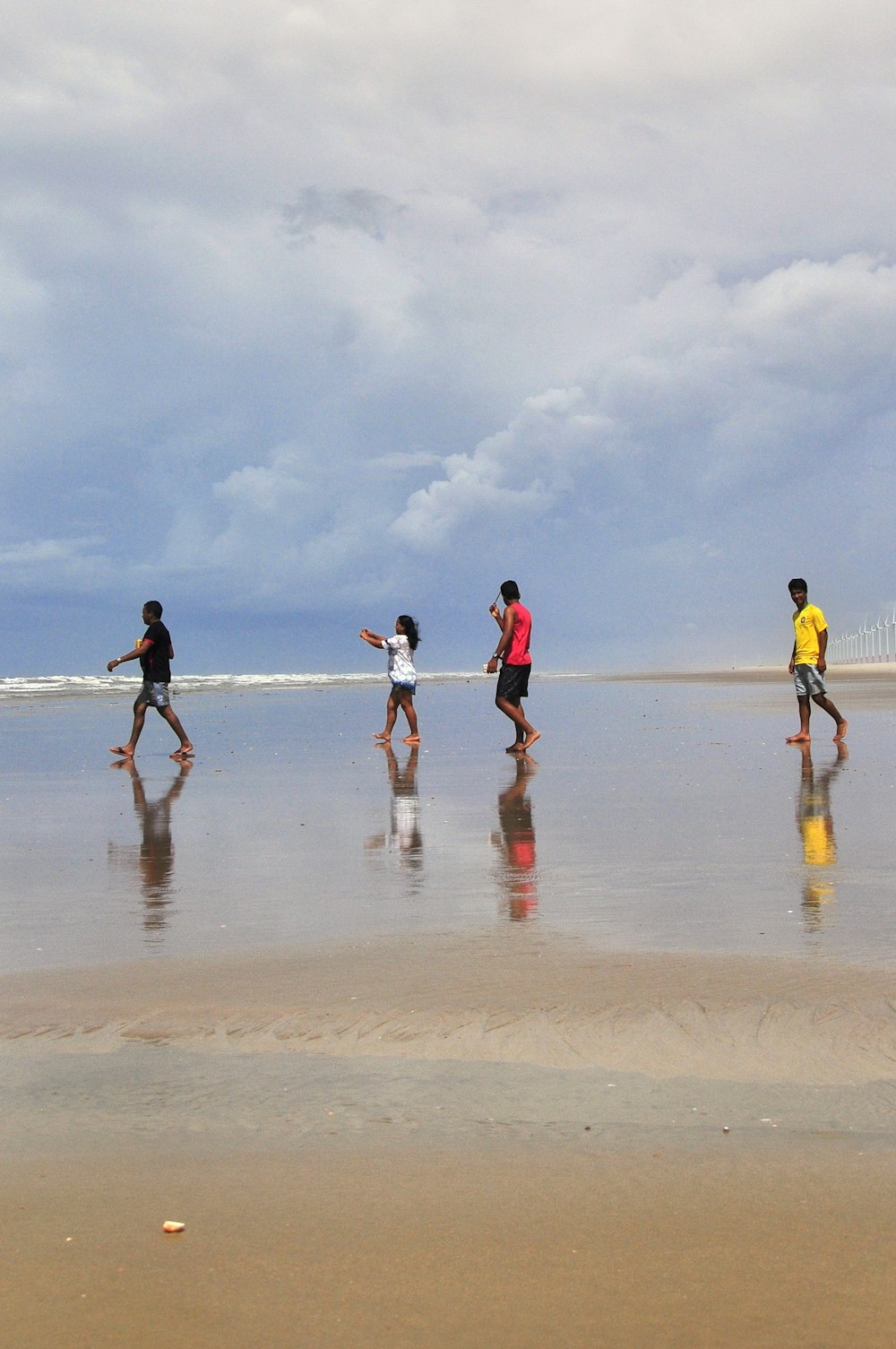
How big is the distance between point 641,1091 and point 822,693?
14.9 metres

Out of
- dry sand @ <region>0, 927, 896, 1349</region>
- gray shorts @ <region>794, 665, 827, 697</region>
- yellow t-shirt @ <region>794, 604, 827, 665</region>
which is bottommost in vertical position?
dry sand @ <region>0, 927, 896, 1349</region>

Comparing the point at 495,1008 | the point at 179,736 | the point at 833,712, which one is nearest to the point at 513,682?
the point at 833,712

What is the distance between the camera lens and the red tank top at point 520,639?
18.8 metres

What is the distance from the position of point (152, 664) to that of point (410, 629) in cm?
437

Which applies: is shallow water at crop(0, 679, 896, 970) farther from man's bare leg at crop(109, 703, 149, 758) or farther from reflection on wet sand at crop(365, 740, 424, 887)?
man's bare leg at crop(109, 703, 149, 758)

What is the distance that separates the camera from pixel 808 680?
18125mm

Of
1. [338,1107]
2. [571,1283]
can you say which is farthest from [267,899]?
[571,1283]

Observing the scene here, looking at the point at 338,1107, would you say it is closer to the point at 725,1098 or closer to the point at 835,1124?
the point at 725,1098

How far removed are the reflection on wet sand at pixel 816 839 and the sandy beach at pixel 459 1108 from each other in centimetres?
6

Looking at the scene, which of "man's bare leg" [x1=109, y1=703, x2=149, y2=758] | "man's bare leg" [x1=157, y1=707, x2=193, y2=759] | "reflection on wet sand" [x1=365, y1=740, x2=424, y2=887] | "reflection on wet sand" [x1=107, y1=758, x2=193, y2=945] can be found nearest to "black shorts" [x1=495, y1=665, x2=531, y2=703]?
"reflection on wet sand" [x1=365, y1=740, x2=424, y2=887]

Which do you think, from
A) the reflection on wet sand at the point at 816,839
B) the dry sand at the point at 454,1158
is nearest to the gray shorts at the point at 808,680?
the reflection on wet sand at the point at 816,839

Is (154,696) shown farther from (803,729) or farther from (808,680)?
(808,680)

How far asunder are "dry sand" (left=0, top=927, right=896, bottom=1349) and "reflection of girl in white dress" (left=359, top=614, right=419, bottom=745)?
Answer: 1409 cm

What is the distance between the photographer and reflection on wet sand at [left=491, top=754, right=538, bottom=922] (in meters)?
7.06
